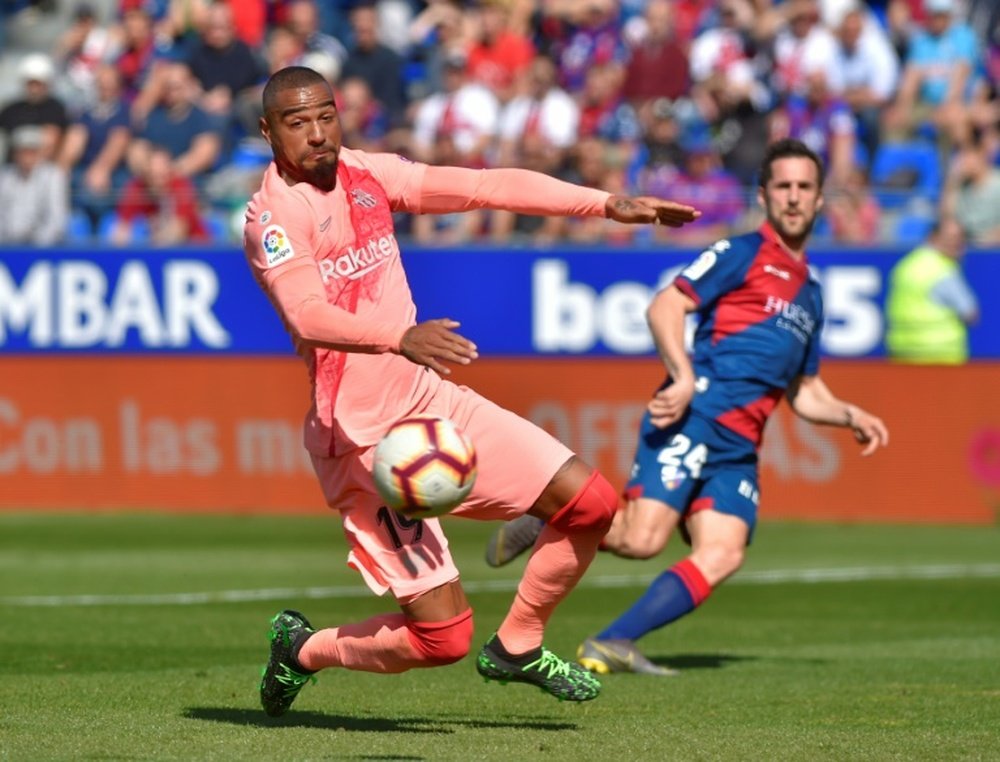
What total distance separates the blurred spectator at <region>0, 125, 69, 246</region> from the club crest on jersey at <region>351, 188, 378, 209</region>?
14.1 m

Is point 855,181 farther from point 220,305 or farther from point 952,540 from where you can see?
point 220,305

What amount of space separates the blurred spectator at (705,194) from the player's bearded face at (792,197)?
9.42 meters

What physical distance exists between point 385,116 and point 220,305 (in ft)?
9.74

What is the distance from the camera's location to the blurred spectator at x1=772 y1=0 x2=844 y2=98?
2089cm

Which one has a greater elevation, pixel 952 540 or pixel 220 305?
pixel 220 305

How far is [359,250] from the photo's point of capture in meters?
7.52

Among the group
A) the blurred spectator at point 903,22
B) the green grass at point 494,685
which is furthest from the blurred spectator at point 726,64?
the green grass at point 494,685

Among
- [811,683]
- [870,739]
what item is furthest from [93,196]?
[870,739]

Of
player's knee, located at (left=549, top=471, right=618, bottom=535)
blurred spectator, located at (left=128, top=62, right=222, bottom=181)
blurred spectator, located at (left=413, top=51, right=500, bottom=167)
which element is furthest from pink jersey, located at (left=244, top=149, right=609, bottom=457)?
blurred spectator, located at (left=128, top=62, right=222, bottom=181)

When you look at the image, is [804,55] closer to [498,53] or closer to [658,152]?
[658,152]

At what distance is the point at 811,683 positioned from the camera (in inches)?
368

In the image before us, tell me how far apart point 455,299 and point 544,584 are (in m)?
12.9

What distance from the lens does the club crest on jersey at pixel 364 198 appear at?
7.57 metres

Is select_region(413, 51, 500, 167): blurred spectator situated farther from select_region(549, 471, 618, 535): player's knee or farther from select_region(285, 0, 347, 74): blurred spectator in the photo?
select_region(549, 471, 618, 535): player's knee
